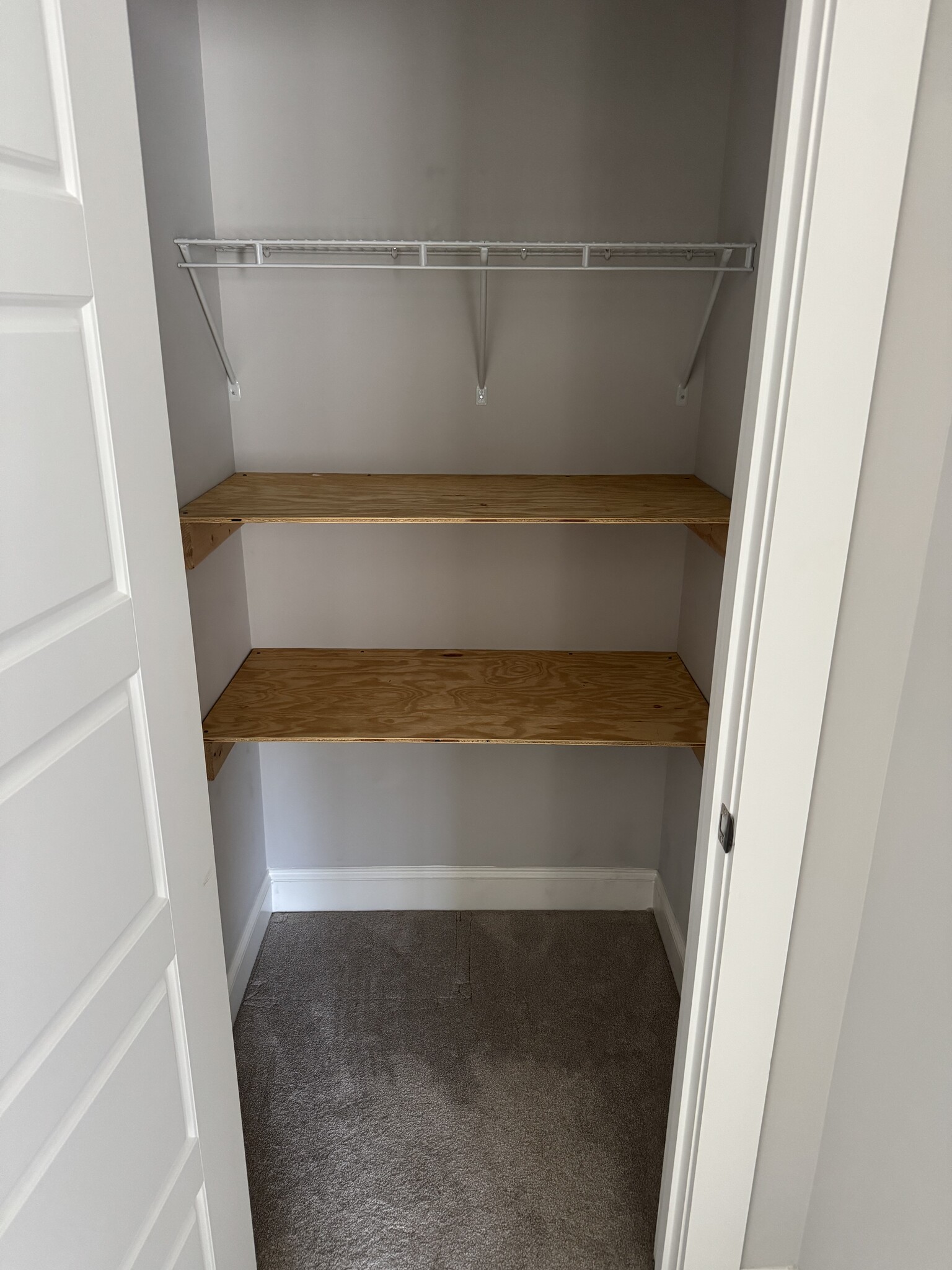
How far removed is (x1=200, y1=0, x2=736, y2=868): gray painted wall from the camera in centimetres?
191

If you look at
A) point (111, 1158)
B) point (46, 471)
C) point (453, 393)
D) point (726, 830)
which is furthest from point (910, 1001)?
point (453, 393)

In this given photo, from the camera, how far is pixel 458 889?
2586mm

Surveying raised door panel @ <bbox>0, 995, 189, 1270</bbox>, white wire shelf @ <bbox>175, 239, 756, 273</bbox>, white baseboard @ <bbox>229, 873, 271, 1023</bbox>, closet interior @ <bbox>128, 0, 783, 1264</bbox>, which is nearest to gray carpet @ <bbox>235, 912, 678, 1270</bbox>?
white baseboard @ <bbox>229, 873, 271, 1023</bbox>

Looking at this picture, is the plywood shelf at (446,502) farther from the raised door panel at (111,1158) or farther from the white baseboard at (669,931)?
the white baseboard at (669,931)

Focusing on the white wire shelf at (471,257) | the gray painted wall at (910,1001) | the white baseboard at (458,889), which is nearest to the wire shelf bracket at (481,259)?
the white wire shelf at (471,257)

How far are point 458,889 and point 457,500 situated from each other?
1.27m

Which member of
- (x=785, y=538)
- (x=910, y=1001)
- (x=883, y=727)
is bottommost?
(x=910, y=1001)

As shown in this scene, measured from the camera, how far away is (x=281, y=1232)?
1.66m

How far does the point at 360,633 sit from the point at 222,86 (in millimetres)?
1335

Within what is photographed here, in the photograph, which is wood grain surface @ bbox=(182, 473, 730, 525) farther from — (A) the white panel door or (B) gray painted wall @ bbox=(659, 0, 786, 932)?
(A) the white panel door

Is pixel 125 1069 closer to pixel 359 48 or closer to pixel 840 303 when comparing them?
pixel 840 303

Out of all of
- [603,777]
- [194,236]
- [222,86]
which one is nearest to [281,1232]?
[603,777]

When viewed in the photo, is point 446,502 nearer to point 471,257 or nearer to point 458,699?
point 458,699

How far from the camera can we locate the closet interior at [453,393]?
6.15 feet
